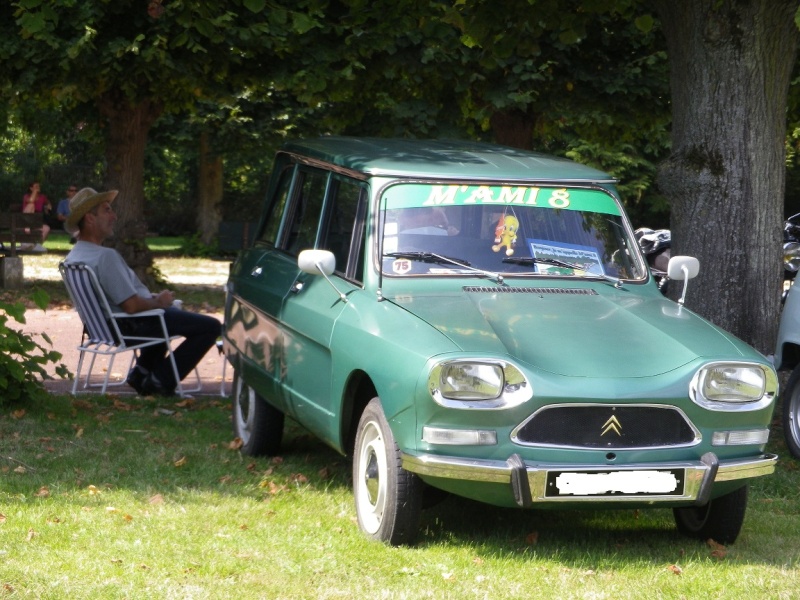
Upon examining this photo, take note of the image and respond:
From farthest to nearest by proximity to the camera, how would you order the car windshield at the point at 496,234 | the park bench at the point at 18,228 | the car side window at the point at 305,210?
the park bench at the point at 18,228 < the car side window at the point at 305,210 < the car windshield at the point at 496,234

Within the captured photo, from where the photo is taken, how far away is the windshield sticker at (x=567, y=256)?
23.4ft

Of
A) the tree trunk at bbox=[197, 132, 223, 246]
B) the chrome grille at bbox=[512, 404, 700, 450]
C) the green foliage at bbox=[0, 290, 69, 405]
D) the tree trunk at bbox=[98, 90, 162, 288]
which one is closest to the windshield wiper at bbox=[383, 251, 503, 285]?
the chrome grille at bbox=[512, 404, 700, 450]

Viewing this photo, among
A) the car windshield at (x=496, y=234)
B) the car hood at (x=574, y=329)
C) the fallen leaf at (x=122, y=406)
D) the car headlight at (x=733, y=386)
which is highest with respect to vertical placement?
Answer: the car windshield at (x=496, y=234)

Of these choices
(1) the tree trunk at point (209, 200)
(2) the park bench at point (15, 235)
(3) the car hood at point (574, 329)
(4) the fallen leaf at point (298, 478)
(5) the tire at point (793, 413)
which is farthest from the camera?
(1) the tree trunk at point (209, 200)

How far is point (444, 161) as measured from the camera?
7516 millimetres

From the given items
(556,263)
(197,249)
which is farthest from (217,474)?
(197,249)

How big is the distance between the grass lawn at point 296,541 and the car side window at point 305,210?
4.62ft

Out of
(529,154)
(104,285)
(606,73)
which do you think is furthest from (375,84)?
(529,154)

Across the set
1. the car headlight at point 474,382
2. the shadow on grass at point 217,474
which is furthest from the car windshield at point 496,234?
the shadow on grass at point 217,474

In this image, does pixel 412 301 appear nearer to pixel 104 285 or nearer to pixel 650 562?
pixel 650 562

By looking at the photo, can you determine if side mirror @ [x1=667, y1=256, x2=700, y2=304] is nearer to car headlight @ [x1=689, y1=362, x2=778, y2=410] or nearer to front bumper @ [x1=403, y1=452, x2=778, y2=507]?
car headlight @ [x1=689, y1=362, x2=778, y2=410]

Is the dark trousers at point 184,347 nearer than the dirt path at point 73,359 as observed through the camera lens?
Yes

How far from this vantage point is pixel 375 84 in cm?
1919

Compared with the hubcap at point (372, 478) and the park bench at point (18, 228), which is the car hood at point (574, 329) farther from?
the park bench at point (18, 228)
